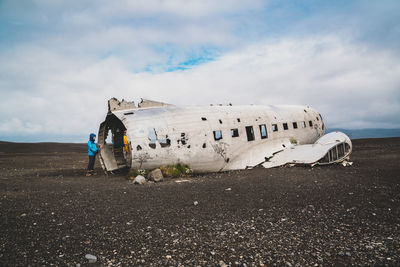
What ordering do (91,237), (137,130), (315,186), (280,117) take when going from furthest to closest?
(280,117) < (137,130) < (315,186) < (91,237)

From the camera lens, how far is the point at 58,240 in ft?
17.0

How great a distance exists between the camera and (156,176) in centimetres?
1184

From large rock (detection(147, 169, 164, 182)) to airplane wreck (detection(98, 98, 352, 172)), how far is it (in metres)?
0.57

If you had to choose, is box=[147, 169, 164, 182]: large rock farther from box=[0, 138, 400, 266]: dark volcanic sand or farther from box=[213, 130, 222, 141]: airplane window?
box=[213, 130, 222, 141]: airplane window

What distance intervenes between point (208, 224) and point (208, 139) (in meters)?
7.57

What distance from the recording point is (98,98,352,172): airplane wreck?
41.1 feet

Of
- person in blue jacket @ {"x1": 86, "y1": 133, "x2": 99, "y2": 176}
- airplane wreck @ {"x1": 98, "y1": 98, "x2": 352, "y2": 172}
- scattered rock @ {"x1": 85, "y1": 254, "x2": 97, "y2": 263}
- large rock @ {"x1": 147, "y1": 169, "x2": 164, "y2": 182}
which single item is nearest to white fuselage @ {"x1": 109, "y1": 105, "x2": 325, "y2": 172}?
airplane wreck @ {"x1": 98, "y1": 98, "x2": 352, "y2": 172}

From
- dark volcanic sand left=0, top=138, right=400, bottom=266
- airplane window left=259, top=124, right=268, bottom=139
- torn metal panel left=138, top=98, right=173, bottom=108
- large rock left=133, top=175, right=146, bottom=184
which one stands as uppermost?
torn metal panel left=138, top=98, right=173, bottom=108

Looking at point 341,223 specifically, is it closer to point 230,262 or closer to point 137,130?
Result: point 230,262

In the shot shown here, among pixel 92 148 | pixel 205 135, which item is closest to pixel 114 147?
pixel 92 148

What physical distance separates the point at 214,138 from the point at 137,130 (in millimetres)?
4307

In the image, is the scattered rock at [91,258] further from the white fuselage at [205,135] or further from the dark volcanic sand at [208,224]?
the white fuselage at [205,135]

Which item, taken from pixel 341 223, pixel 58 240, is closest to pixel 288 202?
pixel 341 223

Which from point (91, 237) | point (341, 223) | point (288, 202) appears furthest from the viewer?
point (288, 202)
